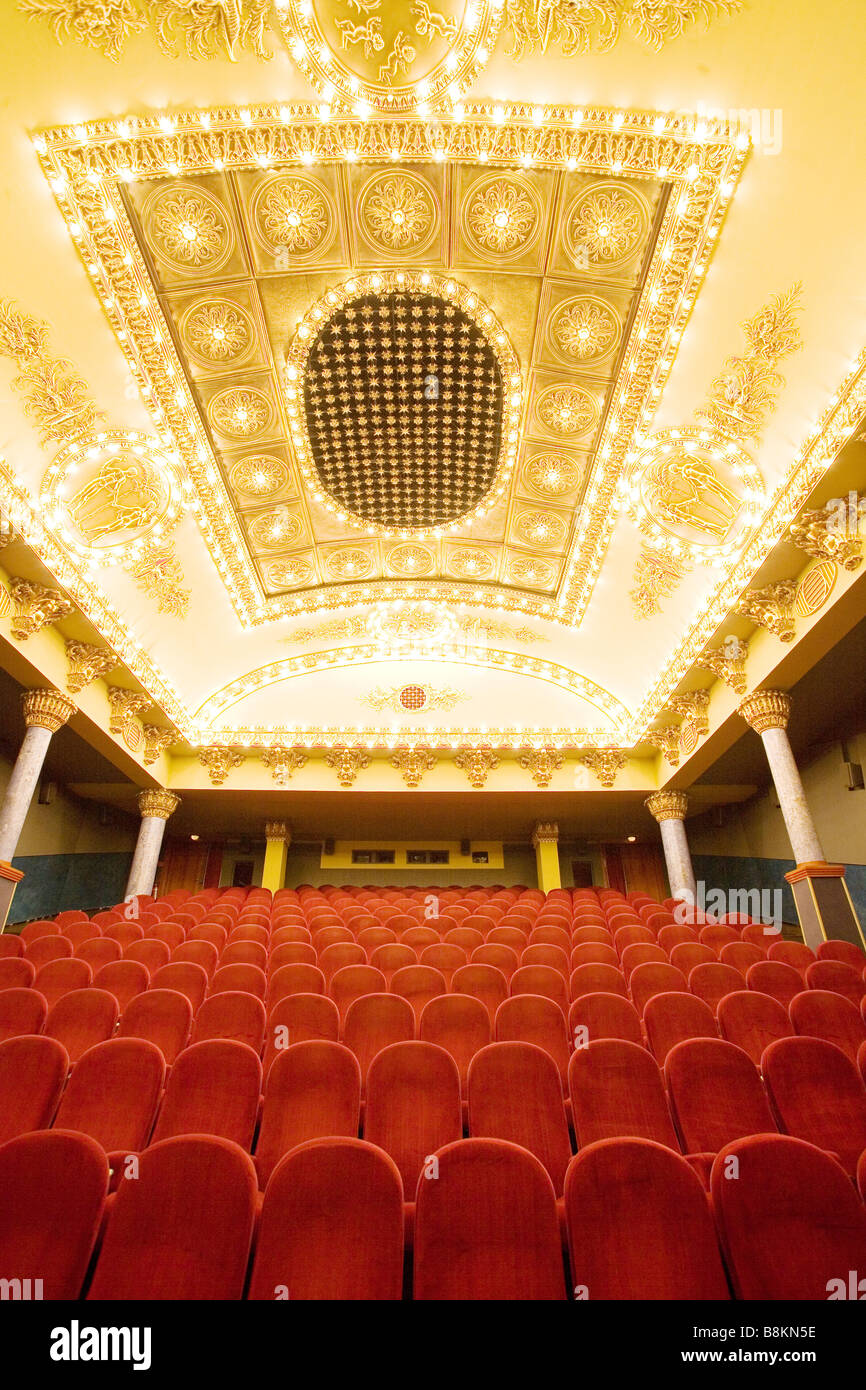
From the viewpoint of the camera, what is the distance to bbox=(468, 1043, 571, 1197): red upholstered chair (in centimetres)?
241

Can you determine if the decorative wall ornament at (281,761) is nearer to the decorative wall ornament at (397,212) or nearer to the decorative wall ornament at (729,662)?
the decorative wall ornament at (729,662)

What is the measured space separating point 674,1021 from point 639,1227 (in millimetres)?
1949

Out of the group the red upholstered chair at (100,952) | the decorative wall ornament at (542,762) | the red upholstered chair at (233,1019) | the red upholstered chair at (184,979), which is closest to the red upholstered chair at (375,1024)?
the red upholstered chair at (233,1019)

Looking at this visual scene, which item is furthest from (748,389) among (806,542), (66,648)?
(66,648)

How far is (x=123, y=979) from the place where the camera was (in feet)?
13.8

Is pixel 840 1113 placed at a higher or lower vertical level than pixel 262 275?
lower

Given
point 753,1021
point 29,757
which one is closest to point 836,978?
point 753,1021

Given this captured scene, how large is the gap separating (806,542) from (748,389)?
1.61 m

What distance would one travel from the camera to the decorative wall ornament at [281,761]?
11.2m

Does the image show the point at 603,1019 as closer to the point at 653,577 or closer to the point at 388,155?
the point at 653,577

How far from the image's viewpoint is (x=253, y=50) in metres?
4.52
